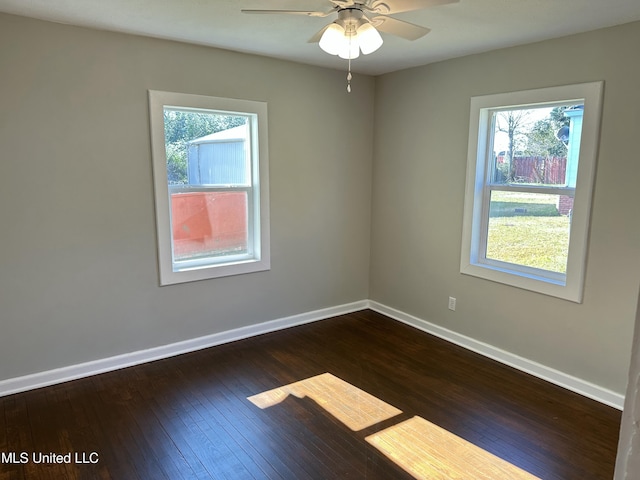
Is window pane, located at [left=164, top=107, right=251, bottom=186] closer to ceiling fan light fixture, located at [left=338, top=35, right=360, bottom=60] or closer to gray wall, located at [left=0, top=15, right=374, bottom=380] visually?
gray wall, located at [left=0, top=15, right=374, bottom=380]

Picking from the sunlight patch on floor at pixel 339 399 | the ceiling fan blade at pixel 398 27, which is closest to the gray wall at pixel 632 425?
the ceiling fan blade at pixel 398 27

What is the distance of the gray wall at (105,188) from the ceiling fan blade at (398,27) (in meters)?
1.62

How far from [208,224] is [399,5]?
7.62 ft

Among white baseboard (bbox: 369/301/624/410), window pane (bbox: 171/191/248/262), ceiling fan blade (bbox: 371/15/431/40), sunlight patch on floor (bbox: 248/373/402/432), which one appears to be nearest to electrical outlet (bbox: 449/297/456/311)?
white baseboard (bbox: 369/301/624/410)

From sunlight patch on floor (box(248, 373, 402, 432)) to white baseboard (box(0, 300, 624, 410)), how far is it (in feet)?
3.11

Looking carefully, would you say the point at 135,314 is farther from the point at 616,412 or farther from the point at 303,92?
the point at 616,412

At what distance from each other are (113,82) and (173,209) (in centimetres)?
100

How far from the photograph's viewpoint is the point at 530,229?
3.33 metres

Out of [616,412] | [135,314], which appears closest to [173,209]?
[135,314]

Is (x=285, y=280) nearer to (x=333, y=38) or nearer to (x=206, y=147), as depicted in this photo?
(x=206, y=147)

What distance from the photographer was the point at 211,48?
3.35m

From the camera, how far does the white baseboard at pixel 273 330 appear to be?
2912 mm

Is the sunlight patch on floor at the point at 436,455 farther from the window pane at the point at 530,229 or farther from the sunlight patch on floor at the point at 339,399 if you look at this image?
the window pane at the point at 530,229

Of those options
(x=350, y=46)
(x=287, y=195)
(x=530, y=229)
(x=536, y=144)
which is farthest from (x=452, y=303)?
(x=350, y=46)
